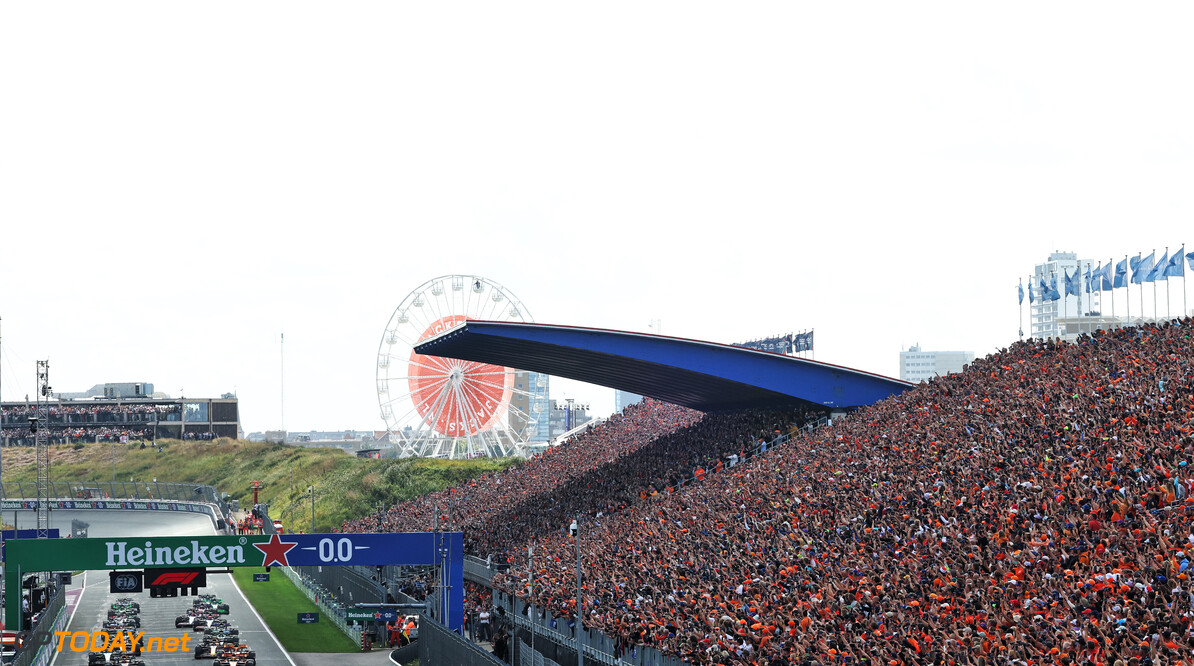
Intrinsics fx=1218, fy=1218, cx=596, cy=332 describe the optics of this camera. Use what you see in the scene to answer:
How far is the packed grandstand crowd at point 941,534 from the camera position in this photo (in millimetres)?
19125

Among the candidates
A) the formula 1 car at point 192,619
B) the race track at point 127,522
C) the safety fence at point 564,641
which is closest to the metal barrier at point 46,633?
the formula 1 car at point 192,619

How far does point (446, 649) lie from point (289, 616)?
30.9 metres

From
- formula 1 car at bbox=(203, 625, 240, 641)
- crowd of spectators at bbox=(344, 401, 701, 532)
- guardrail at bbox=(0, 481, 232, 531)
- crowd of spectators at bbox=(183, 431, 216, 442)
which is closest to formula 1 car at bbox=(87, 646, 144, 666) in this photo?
formula 1 car at bbox=(203, 625, 240, 641)

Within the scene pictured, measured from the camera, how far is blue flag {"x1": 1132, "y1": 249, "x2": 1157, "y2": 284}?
5009 cm

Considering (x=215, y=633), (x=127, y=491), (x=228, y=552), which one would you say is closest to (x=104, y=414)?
(x=127, y=491)

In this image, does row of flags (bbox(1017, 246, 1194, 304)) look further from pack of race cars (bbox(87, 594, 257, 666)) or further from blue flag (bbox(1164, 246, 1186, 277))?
pack of race cars (bbox(87, 594, 257, 666))

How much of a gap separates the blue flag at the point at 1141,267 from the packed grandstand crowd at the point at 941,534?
393 inches

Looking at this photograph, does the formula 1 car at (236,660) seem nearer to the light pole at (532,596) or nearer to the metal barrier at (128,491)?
the light pole at (532,596)

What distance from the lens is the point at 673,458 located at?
54.4 meters

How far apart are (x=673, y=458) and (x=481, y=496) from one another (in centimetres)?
1981

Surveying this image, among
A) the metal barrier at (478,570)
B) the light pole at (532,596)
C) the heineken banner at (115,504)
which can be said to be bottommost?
the heineken banner at (115,504)

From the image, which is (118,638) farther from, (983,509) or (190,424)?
(190,424)

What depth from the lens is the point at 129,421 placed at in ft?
507

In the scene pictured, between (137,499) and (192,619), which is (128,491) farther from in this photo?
(192,619)
